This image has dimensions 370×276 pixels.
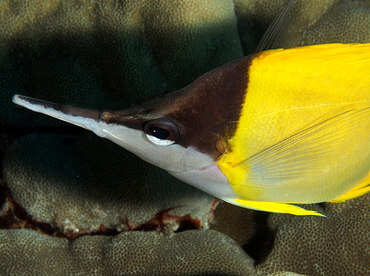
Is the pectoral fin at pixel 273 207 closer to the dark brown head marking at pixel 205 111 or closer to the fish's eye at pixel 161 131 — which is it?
the dark brown head marking at pixel 205 111

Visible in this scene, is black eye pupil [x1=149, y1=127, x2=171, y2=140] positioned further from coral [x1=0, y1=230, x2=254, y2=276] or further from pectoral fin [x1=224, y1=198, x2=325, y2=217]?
coral [x1=0, y1=230, x2=254, y2=276]

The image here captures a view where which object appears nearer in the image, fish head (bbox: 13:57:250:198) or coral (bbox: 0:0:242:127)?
fish head (bbox: 13:57:250:198)

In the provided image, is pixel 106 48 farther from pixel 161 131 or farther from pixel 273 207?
pixel 273 207

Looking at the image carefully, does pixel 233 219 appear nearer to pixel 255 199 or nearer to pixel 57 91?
pixel 255 199

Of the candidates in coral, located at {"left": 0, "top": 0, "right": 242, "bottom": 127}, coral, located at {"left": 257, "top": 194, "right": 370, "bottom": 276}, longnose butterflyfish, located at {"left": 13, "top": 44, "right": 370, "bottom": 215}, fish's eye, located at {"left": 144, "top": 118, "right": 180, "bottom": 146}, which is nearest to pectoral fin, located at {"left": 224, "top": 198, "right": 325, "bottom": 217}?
longnose butterflyfish, located at {"left": 13, "top": 44, "right": 370, "bottom": 215}

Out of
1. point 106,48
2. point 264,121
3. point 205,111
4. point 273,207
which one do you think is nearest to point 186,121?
point 205,111

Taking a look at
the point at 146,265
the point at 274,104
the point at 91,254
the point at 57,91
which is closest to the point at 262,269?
the point at 146,265

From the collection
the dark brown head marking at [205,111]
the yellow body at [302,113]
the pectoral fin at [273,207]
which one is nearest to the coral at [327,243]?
the pectoral fin at [273,207]
